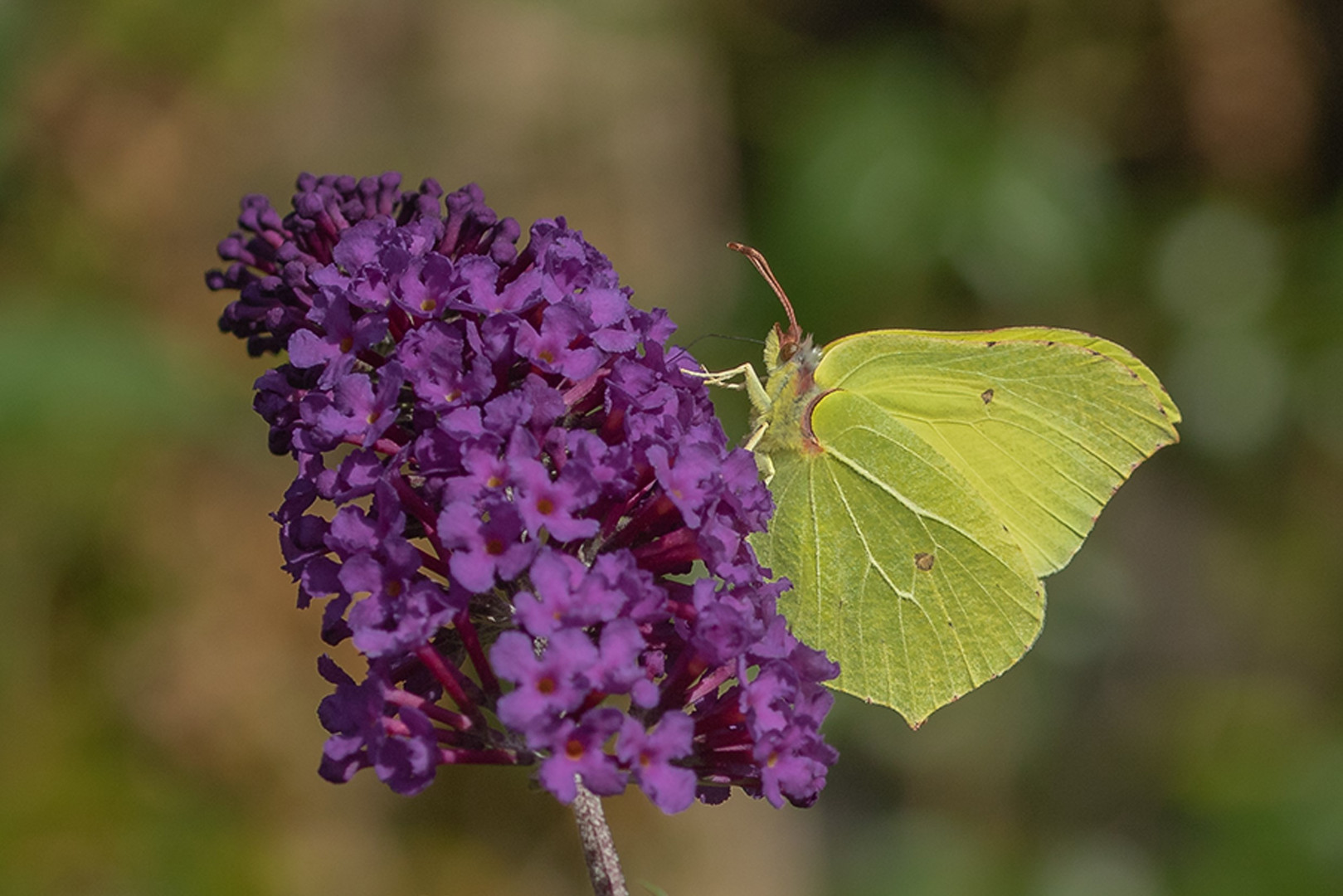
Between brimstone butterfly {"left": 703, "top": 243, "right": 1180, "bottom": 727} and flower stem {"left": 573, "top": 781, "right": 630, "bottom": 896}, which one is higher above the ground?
brimstone butterfly {"left": 703, "top": 243, "right": 1180, "bottom": 727}

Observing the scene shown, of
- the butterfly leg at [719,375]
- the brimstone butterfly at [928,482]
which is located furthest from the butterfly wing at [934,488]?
the butterfly leg at [719,375]

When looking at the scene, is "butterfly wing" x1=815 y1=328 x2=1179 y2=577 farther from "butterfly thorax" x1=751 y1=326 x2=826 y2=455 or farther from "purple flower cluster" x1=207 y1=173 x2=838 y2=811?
"purple flower cluster" x1=207 y1=173 x2=838 y2=811

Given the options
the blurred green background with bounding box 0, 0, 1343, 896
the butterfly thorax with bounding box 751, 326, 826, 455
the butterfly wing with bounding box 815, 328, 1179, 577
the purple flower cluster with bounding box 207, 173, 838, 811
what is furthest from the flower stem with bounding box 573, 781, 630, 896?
the blurred green background with bounding box 0, 0, 1343, 896

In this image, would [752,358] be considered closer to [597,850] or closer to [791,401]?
[791,401]

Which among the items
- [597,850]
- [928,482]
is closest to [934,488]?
[928,482]

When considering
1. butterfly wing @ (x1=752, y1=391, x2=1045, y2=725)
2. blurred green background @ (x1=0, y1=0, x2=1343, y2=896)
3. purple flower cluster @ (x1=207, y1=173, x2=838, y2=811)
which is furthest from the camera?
blurred green background @ (x1=0, y1=0, x2=1343, y2=896)

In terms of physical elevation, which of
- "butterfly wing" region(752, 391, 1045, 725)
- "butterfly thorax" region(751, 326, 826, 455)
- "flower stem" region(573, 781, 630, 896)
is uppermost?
"butterfly thorax" region(751, 326, 826, 455)
